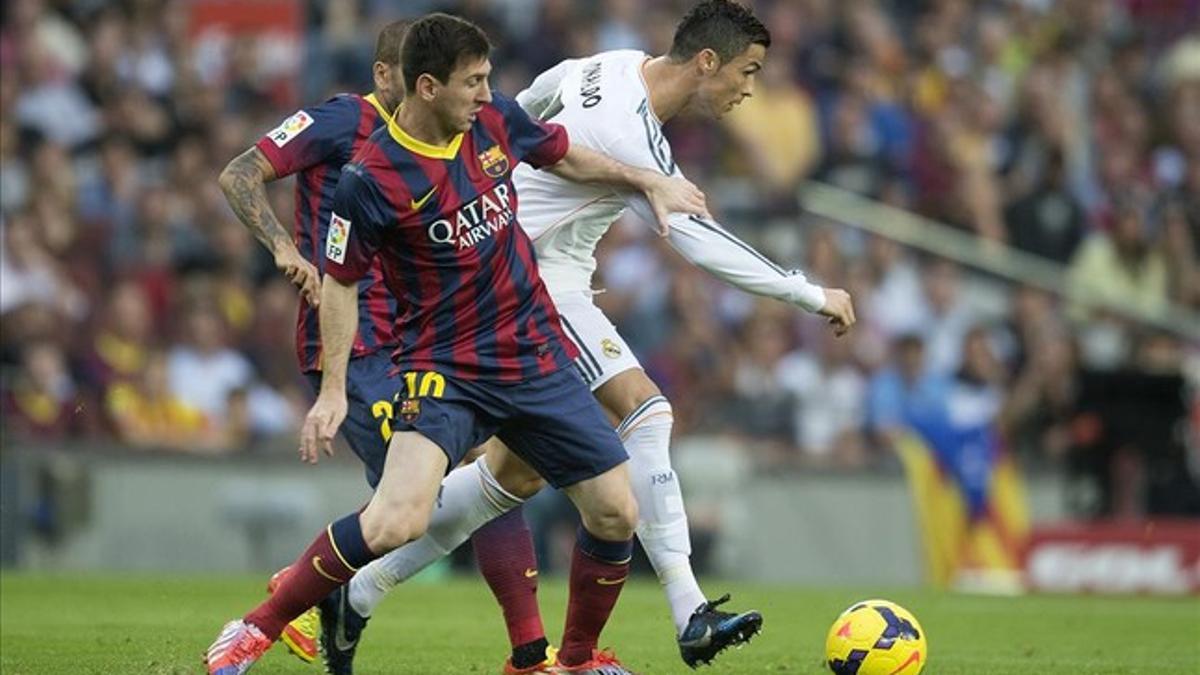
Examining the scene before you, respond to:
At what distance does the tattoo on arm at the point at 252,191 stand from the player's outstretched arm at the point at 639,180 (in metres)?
1.08

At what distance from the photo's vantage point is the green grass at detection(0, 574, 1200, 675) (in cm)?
960

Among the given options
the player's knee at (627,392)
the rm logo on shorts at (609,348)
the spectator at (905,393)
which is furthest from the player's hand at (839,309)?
the spectator at (905,393)

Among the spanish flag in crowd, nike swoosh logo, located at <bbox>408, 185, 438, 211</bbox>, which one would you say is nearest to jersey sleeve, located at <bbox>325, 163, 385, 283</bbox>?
nike swoosh logo, located at <bbox>408, 185, 438, 211</bbox>

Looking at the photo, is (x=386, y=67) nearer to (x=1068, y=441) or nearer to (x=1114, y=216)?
(x=1068, y=441)

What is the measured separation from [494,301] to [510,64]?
1186 centimetres

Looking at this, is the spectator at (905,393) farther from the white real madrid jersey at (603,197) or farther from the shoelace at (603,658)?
the shoelace at (603,658)

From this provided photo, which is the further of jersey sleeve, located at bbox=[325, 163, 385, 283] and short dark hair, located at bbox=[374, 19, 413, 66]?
short dark hair, located at bbox=[374, 19, 413, 66]

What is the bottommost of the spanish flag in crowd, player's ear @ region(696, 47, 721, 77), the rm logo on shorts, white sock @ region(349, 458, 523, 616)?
the spanish flag in crowd

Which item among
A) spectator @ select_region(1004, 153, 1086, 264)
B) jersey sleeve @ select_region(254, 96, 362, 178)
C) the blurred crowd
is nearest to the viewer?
jersey sleeve @ select_region(254, 96, 362, 178)

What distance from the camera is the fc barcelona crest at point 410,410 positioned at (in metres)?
8.15

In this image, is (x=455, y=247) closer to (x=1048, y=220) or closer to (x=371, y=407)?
(x=371, y=407)

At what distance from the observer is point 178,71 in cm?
1925

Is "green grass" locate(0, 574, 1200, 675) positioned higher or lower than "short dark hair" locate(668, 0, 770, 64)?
lower

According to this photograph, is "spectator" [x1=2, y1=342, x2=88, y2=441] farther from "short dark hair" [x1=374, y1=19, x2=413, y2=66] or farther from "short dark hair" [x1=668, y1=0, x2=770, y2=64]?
"short dark hair" [x1=668, y1=0, x2=770, y2=64]
